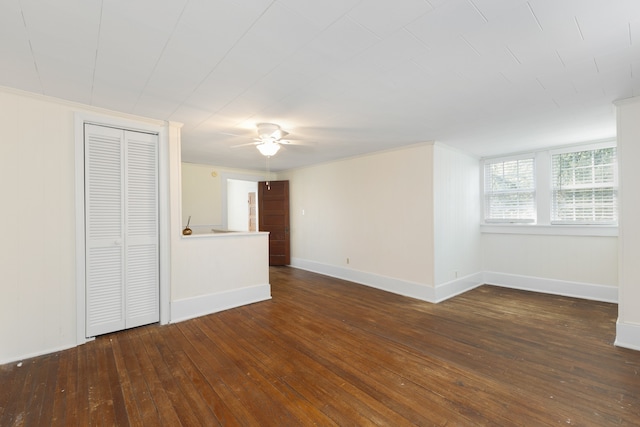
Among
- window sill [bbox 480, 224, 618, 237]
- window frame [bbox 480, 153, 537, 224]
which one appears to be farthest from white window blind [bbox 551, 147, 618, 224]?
window frame [bbox 480, 153, 537, 224]

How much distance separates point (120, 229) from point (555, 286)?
6382mm

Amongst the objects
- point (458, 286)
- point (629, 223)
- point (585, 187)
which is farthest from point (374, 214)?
point (585, 187)

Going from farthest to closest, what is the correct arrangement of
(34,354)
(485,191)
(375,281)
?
(485,191), (375,281), (34,354)

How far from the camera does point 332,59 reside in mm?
1983

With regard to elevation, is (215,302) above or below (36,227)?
below

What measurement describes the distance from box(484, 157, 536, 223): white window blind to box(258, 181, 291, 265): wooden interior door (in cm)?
437

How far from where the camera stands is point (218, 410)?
1865 mm

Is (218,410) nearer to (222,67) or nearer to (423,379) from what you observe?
(423,379)

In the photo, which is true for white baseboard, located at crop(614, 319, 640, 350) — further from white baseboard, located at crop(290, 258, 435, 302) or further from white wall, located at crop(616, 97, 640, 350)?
white baseboard, located at crop(290, 258, 435, 302)

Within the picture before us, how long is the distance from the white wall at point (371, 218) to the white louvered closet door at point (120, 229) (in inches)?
Answer: 132

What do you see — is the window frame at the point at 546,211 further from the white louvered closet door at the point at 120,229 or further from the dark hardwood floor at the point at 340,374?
the white louvered closet door at the point at 120,229

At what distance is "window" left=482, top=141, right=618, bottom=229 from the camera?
4250 mm

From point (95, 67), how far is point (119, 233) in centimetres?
174

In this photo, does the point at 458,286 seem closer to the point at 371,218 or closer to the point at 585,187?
the point at 371,218
